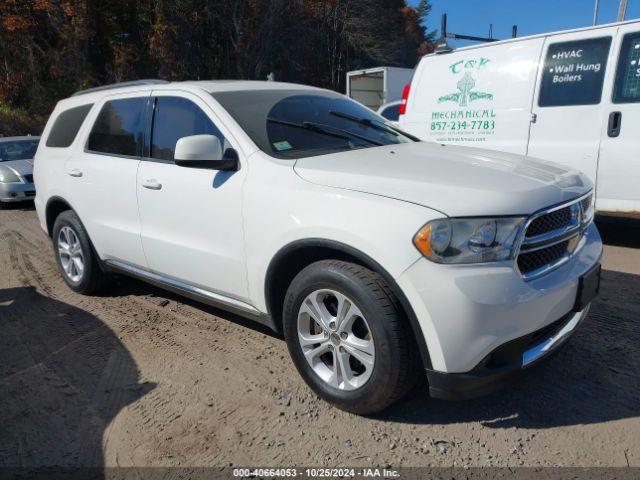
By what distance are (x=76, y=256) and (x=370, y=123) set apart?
289 cm

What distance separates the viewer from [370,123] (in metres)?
3.85

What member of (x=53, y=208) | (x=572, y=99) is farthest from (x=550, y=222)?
(x=53, y=208)

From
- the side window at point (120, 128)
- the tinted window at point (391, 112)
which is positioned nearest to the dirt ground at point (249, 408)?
the side window at point (120, 128)

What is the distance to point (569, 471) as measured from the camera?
2.27 m

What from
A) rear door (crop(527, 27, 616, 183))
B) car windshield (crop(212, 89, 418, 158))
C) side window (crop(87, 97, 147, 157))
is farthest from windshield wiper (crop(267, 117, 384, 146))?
rear door (crop(527, 27, 616, 183))

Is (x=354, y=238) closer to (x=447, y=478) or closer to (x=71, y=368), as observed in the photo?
(x=447, y=478)

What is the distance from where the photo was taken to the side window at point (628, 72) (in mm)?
5031

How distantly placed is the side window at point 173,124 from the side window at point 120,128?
19 cm

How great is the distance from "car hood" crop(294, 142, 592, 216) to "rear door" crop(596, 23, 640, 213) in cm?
254

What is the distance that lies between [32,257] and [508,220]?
18.9 feet

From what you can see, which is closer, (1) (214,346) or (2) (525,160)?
(2) (525,160)

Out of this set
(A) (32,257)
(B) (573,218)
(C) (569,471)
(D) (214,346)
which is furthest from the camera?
(A) (32,257)

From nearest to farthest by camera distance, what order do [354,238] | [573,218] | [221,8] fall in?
1. [354,238]
2. [573,218]
3. [221,8]

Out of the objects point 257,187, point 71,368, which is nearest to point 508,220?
point 257,187
